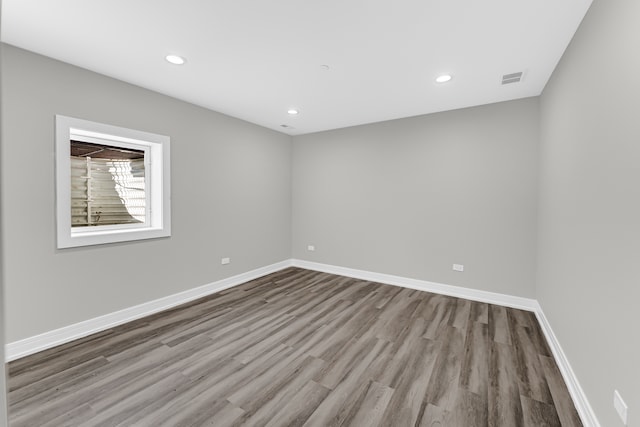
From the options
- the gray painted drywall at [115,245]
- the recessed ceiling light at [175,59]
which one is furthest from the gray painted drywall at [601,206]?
the gray painted drywall at [115,245]

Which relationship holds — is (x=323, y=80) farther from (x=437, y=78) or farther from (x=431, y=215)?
(x=431, y=215)

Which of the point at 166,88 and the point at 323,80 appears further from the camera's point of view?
the point at 166,88

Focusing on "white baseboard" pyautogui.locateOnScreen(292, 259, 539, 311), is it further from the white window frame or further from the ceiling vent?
the white window frame

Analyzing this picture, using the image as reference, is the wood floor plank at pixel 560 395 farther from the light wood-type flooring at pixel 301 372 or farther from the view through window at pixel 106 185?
the view through window at pixel 106 185

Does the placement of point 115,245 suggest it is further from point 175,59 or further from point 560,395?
point 560,395

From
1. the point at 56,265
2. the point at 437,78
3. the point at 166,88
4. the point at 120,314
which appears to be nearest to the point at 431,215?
the point at 437,78

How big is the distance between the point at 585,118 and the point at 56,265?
443 centimetres

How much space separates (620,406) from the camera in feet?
4.74

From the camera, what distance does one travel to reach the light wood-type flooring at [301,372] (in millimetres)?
1854

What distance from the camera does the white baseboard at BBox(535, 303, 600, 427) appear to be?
1.77 meters

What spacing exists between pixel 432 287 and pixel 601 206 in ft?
8.53

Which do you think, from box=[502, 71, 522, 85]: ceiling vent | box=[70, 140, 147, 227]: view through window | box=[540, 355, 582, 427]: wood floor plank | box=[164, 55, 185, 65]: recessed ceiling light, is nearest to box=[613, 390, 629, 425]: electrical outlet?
box=[540, 355, 582, 427]: wood floor plank

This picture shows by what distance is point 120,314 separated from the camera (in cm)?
303

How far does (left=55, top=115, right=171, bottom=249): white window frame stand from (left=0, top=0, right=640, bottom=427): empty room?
0.02 m
